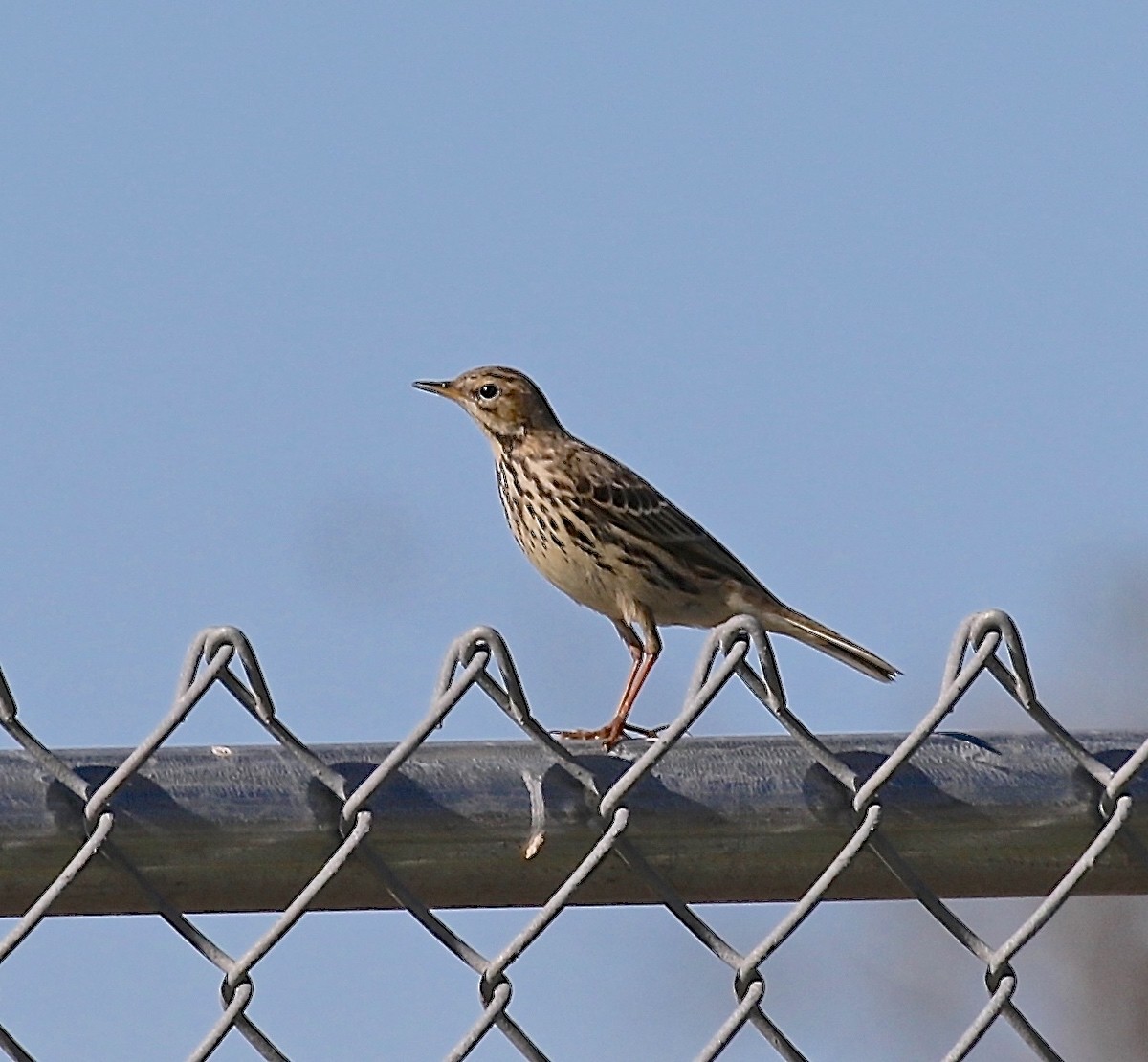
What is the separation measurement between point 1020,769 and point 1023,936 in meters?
0.24

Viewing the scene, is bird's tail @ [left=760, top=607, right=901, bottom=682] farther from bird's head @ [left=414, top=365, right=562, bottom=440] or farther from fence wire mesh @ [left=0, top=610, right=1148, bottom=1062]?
fence wire mesh @ [left=0, top=610, right=1148, bottom=1062]

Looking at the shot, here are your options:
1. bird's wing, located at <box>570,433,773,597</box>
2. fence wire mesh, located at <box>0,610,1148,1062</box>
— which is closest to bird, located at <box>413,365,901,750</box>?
bird's wing, located at <box>570,433,773,597</box>

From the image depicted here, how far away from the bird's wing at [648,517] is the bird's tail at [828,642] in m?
0.33

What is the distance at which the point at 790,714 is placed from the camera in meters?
3.54

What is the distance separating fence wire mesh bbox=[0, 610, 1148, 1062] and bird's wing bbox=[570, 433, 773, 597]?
5714 millimetres

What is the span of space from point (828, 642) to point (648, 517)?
931 mm

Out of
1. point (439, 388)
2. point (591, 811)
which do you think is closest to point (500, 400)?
point (439, 388)

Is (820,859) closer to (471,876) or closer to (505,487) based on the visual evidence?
(471,876)

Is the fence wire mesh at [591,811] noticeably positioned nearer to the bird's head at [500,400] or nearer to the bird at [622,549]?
the bird at [622,549]

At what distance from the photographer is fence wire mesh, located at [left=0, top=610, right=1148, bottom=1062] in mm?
3357

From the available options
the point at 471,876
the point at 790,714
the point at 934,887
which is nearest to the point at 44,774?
the point at 471,876

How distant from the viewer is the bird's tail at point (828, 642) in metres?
8.65

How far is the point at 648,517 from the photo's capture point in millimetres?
9516

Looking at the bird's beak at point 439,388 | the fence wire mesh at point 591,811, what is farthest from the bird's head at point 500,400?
the fence wire mesh at point 591,811
